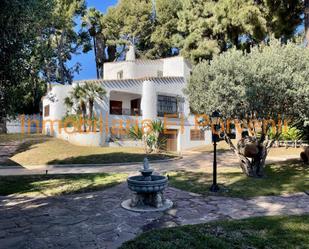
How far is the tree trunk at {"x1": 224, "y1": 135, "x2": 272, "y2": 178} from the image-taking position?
39.2ft

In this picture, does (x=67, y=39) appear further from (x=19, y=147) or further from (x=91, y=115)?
(x=19, y=147)

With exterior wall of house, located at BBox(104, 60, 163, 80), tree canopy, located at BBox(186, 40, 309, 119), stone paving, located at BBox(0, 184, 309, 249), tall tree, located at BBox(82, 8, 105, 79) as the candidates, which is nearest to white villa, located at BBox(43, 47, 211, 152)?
exterior wall of house, located at BBox(104, 60, 163, 80)

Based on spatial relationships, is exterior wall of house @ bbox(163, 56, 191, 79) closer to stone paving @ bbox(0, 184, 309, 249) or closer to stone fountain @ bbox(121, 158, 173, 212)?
stone paving @ bbox(0, 184, 309, 249)

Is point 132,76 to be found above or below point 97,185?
above

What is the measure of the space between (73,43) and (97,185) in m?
34.9

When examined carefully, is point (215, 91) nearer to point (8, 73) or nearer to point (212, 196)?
point (212, 196)

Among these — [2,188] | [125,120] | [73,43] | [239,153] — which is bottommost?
[2,188]

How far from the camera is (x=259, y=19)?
1912 cm

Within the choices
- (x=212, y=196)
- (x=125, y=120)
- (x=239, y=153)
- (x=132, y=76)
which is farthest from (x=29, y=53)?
(x=132, y=76)

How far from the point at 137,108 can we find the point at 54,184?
56.5 ft

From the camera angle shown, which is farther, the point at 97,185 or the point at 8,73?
the point at 97,185

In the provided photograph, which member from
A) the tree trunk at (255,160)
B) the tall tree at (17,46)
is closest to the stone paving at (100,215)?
the tall tree at (17,46)

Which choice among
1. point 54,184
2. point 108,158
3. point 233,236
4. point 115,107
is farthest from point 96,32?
point 233,236

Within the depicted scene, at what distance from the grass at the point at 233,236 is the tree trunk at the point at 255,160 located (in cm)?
552
